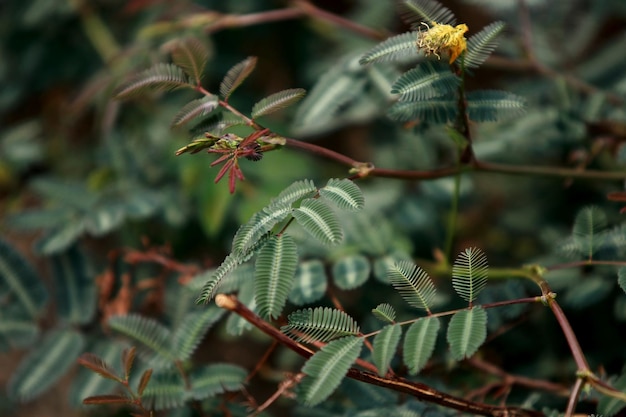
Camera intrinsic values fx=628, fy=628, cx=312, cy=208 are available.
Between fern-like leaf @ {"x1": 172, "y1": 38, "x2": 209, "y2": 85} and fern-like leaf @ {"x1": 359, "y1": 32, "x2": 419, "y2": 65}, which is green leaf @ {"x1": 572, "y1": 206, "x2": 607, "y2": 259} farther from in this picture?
fern-like leaf @ {"x1": 172, "y1": 38, "x2": 209, "y2": 85}

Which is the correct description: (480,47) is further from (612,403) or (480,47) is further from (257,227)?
(612,403)

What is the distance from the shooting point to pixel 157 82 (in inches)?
41.4

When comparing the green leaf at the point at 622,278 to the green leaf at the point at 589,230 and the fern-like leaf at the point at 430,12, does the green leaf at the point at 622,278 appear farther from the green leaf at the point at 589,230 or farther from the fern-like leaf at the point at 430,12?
the fern-like leaf at the point at 430,12

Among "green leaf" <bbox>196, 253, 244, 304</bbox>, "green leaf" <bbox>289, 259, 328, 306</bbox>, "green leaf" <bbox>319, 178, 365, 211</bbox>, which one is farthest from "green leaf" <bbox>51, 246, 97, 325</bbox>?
"green leaf" <bbox>319, 178, 365, 211</bbox>

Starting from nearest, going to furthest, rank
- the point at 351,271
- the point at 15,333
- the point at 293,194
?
the point at 293,194 → the point at 351,271 → the point at 15,333

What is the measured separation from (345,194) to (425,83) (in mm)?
225

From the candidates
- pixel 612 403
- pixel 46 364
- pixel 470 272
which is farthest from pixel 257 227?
pixel 46 364

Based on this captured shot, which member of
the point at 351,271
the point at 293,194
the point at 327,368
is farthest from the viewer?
the point at 351,271

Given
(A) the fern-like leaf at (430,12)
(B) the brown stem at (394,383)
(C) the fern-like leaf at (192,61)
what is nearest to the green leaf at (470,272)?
(B) the brown stem at (394,383)

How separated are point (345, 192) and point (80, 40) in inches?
60.4

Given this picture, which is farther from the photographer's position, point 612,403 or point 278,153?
point 278,153

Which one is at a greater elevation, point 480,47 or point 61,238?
point 480,47

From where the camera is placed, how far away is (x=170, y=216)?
167 cm

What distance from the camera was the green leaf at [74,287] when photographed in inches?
55.5
